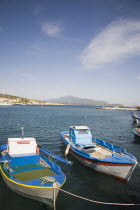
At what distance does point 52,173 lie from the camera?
12336mm

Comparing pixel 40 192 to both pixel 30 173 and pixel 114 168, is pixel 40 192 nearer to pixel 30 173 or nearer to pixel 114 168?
pixel 30 173

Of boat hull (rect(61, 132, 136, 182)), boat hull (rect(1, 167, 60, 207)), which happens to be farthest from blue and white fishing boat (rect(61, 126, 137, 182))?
boat hull (rect(1, 167, 60, 207))

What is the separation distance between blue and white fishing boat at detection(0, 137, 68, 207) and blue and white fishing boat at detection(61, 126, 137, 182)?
187 inches

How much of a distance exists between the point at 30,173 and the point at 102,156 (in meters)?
8.38

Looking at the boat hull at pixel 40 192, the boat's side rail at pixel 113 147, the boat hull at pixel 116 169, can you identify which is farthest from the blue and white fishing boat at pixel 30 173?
the boat's side rail at pixel 113 147

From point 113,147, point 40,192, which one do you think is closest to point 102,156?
point 113,147

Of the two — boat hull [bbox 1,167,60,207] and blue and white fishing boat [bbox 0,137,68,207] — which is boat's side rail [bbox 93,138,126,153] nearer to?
blue and white fishing boat [bbox 0,137,68,207]

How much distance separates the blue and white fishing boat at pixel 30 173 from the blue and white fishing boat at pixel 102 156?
4.76 m

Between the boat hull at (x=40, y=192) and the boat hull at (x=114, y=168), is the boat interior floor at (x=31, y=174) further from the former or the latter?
the boat hull at (x=114, y=168)

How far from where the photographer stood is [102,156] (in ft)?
55.0

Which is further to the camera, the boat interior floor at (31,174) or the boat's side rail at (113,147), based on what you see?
the boat's side rail at (113,147)

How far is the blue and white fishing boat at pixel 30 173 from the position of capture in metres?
10.0

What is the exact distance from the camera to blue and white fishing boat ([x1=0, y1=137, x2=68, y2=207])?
32.8 ft

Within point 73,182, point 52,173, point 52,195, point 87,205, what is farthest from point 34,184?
point 73,182
